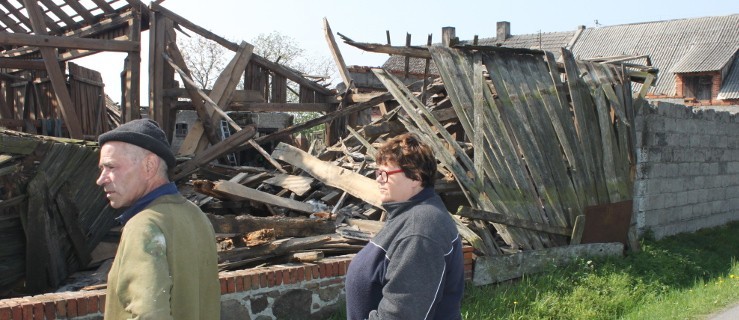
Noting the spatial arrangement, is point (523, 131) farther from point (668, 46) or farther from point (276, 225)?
point (668, 46)

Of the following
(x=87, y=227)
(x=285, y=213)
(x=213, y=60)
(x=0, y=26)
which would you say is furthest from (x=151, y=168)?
(x=213, y=60)

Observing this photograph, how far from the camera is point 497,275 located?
23.0ft

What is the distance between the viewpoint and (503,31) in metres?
43.2

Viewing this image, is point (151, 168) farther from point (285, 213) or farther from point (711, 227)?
point (711, 227)

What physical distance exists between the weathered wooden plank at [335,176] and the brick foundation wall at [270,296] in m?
1.56

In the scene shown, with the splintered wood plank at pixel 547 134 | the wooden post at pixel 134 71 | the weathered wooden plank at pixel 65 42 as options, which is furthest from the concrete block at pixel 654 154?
the weathered wooden plank at pixel 65 42

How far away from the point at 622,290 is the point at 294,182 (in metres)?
3.96

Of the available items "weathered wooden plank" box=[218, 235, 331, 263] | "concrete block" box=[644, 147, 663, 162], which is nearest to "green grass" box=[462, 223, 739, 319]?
"concrete block" box=[644, 147, 663, 162]

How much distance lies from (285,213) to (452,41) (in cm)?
283

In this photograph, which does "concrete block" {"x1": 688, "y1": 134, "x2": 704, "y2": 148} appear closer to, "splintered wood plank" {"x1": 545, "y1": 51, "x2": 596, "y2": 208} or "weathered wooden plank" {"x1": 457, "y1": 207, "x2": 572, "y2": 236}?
"splintered wood plank" {"x1": 545, "y1": 51, "x2": 596, "y2": 208}

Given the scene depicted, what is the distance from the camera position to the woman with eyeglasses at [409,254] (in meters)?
2.71

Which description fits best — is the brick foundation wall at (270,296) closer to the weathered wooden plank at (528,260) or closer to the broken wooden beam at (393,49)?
the weathered wooden plank at (528,260)

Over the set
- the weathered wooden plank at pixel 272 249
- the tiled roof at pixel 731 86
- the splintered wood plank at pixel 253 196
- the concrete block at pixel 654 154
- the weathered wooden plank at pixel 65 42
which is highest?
the tiled roof at pixel 731 86

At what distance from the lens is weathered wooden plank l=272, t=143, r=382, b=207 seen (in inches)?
305
